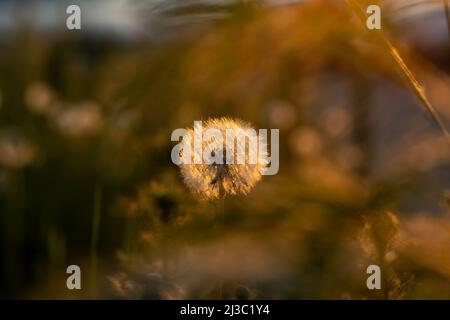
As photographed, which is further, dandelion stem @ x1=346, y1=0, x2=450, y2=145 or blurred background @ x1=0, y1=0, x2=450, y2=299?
blurred background @ x1=0, y1=0, x2=450, y2=299

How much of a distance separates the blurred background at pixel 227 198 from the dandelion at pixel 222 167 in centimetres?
8

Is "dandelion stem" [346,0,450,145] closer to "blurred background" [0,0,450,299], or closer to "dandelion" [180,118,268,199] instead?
"blurred background" [0,0,450,299]

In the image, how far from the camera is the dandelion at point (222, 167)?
36.5 inches

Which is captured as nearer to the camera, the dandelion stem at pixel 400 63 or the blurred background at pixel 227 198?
the dandelion stem at pixel 400 63

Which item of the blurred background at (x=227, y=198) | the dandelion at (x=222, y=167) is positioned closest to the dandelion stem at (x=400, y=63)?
the blurred background at (x=227, y=198)

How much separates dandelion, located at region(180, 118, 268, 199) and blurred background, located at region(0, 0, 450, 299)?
8 cm

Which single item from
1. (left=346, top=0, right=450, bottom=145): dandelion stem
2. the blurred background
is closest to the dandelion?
the blurred background

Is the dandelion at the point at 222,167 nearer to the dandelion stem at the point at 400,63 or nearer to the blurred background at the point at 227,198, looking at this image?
the blurred background at the point at 227,198

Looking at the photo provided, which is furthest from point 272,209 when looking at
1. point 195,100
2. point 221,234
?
point 195,100

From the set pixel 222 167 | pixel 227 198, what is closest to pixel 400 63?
pixel 222 167

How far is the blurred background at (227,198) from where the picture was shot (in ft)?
3.19

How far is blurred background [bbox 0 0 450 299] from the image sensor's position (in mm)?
972

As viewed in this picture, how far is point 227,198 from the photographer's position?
4.28 feet
